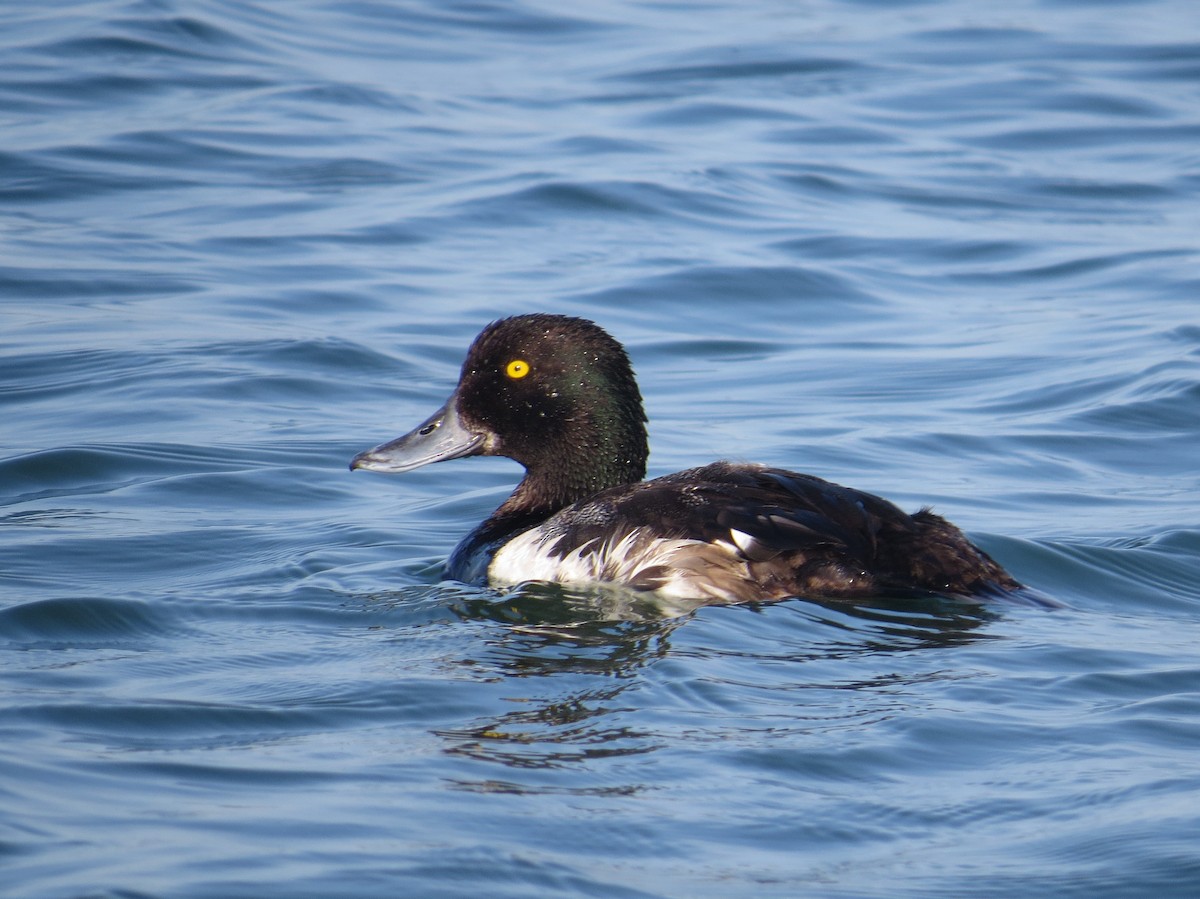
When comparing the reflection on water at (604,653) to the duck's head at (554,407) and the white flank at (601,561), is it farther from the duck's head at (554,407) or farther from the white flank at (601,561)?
the duck's head at (554,407)

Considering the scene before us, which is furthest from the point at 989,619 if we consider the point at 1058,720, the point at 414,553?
the point at 414,553

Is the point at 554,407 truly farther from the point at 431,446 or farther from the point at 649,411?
the point at 649,411

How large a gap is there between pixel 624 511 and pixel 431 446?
1.37 meters

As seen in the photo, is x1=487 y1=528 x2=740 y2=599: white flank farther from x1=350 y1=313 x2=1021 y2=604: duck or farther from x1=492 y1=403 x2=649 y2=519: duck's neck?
x1=492 y1=403 x2=649 y2=519: duck's neck

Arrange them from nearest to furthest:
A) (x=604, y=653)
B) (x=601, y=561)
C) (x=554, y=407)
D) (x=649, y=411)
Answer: (x=604, y=653), (x=601, y=561), (x=554, y=407), (x=649, y=411)

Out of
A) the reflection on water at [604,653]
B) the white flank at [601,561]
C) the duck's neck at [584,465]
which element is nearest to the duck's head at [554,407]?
the duck's neck at [584,465]

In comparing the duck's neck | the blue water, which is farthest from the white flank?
the duck's neck

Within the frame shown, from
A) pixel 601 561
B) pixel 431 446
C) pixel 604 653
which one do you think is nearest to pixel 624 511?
pixel 601 561

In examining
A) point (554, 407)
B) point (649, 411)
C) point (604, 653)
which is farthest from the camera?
point (649, 411)

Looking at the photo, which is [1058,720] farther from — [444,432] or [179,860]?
[444,432]

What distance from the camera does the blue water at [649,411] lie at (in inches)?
173

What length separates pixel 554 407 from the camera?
284 inches

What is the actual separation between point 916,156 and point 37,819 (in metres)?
12.7

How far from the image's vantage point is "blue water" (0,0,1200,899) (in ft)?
14.4
